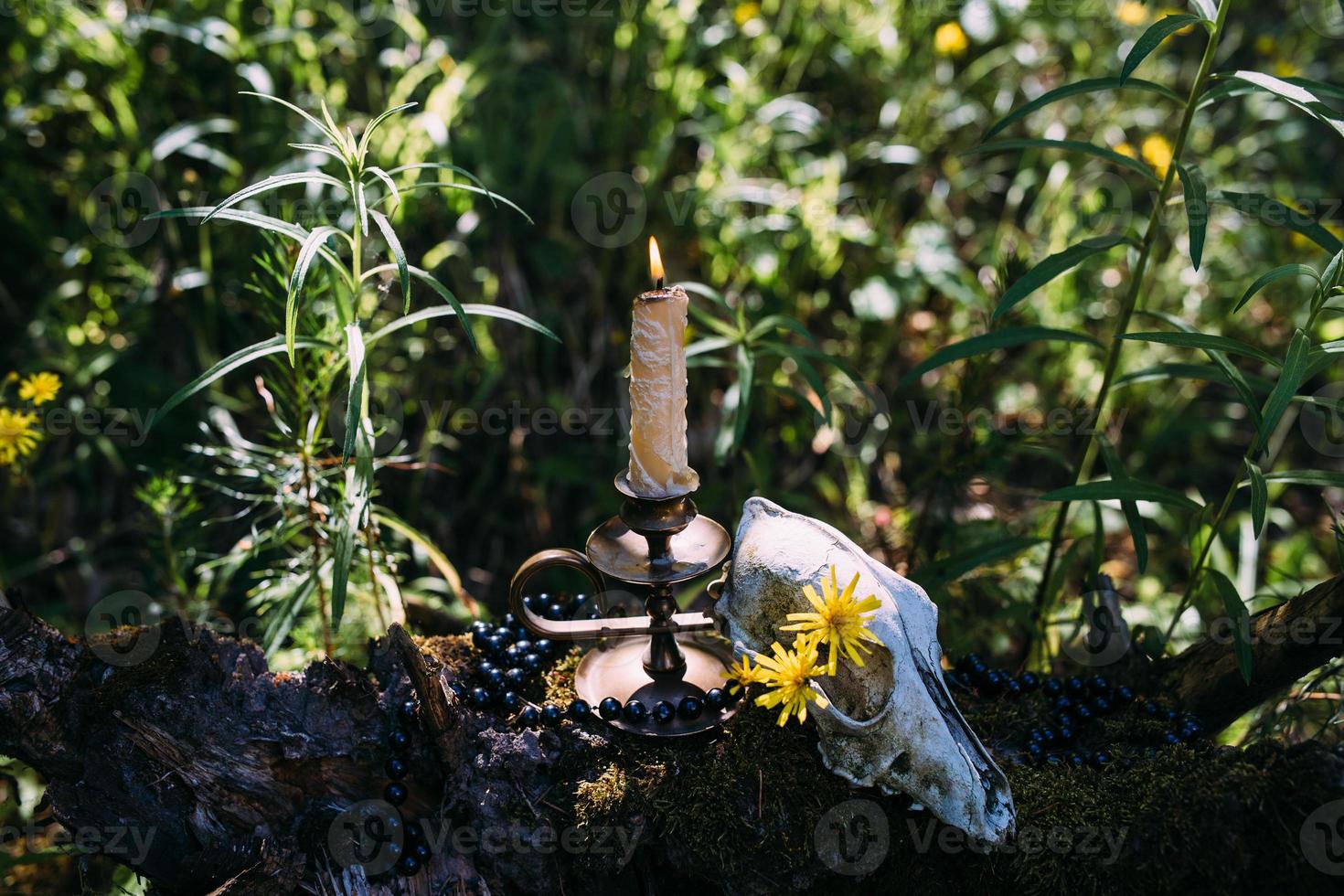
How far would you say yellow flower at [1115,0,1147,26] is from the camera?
12.5ft

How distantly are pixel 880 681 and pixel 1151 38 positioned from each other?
3.69 ft

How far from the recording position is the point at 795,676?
148 cm

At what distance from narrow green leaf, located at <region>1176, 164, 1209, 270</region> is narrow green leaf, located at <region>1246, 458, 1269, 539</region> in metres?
0.35

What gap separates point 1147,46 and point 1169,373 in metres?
0.65

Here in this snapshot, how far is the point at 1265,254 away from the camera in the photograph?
3783 millimetres

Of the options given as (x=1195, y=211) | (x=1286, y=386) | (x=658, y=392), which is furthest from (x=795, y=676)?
(x=1195, y=211)

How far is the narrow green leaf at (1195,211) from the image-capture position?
1.62 meters

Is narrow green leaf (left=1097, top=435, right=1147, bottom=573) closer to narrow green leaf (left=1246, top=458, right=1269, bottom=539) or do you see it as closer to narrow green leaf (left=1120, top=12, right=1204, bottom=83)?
narrow green leaf (left=1246, top=458, right=1269, bottom=539)

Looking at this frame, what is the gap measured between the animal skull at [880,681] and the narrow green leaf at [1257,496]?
510mm

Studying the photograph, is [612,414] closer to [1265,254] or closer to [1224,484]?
[1224,484]

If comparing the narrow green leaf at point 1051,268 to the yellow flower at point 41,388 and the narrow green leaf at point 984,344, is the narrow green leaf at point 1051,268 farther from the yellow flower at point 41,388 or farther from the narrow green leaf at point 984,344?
the yellow flower at point 41,388

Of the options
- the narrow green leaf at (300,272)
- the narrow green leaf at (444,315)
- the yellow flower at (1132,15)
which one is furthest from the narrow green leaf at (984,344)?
the yellow flower at (1132,15)

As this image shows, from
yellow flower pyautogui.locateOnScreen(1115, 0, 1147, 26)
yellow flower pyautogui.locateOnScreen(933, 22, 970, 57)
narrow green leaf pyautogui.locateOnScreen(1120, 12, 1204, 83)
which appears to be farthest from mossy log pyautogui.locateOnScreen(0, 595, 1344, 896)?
yellow flower pyautogui.locateOnScreen(1115, 0, 1147, 26)

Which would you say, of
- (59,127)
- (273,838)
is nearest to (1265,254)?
(273,838)
